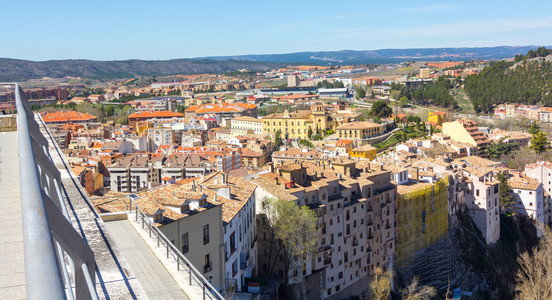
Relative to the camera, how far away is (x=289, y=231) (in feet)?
44.9

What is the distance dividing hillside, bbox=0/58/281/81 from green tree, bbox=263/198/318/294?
11647 centimetres

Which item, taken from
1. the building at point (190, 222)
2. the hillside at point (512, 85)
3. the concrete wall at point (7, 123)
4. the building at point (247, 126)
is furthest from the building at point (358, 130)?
the concrete wall at point (7, 123)

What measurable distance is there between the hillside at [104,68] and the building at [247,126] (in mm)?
81469

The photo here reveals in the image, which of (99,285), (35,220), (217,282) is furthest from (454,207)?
(35,220)

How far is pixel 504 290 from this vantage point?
2122 cm

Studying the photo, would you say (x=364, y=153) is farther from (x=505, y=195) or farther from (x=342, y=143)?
(x=505, y=195)

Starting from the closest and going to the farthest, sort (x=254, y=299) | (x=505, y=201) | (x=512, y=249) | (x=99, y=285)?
(x=99, y=285), (x=254, y=299), (x=512, y=249), (x=505, y=201)

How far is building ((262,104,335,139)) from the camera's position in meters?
46.2

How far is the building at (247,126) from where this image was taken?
4996 centimetres

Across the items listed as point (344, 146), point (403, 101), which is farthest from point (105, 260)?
point (403, 101)

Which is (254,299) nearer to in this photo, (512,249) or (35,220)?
(35,220)

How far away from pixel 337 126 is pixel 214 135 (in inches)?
431

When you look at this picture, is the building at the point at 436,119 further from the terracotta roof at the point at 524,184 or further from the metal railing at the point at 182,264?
the metal railing at the point at 182,264

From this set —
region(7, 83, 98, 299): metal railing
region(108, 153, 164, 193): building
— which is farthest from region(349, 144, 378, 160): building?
region(7, 83, 98, 299): metal railing
